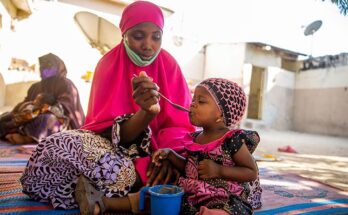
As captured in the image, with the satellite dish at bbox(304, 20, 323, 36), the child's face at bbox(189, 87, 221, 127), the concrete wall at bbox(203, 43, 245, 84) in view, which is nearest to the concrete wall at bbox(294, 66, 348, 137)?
the concrete wall at bbox(203, 43, 245, 84)

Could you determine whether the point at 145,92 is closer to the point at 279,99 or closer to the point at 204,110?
the point at 204,110

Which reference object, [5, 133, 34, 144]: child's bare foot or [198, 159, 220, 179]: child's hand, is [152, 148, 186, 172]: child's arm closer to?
[198, 159, 220, 179]: child's hand

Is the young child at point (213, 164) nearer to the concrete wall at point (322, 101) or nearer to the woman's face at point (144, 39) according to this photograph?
the woman's face at point (144, 39)

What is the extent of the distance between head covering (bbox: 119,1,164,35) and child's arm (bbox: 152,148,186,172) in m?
0.87

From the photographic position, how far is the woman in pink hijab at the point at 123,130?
160cm

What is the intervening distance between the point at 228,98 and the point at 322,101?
1185 cm

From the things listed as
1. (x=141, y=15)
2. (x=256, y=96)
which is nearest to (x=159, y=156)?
(x=141, y=15)

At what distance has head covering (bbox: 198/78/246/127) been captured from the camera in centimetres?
163

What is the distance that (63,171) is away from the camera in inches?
64.8

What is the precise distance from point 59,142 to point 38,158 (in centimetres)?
15

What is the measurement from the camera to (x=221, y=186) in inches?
60.4

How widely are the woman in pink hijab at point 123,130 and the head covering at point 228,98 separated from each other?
329mm

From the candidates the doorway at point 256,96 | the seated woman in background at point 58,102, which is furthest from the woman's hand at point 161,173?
the doorway at point 256,96

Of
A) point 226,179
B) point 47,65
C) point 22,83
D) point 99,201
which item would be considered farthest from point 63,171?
point 22,83
